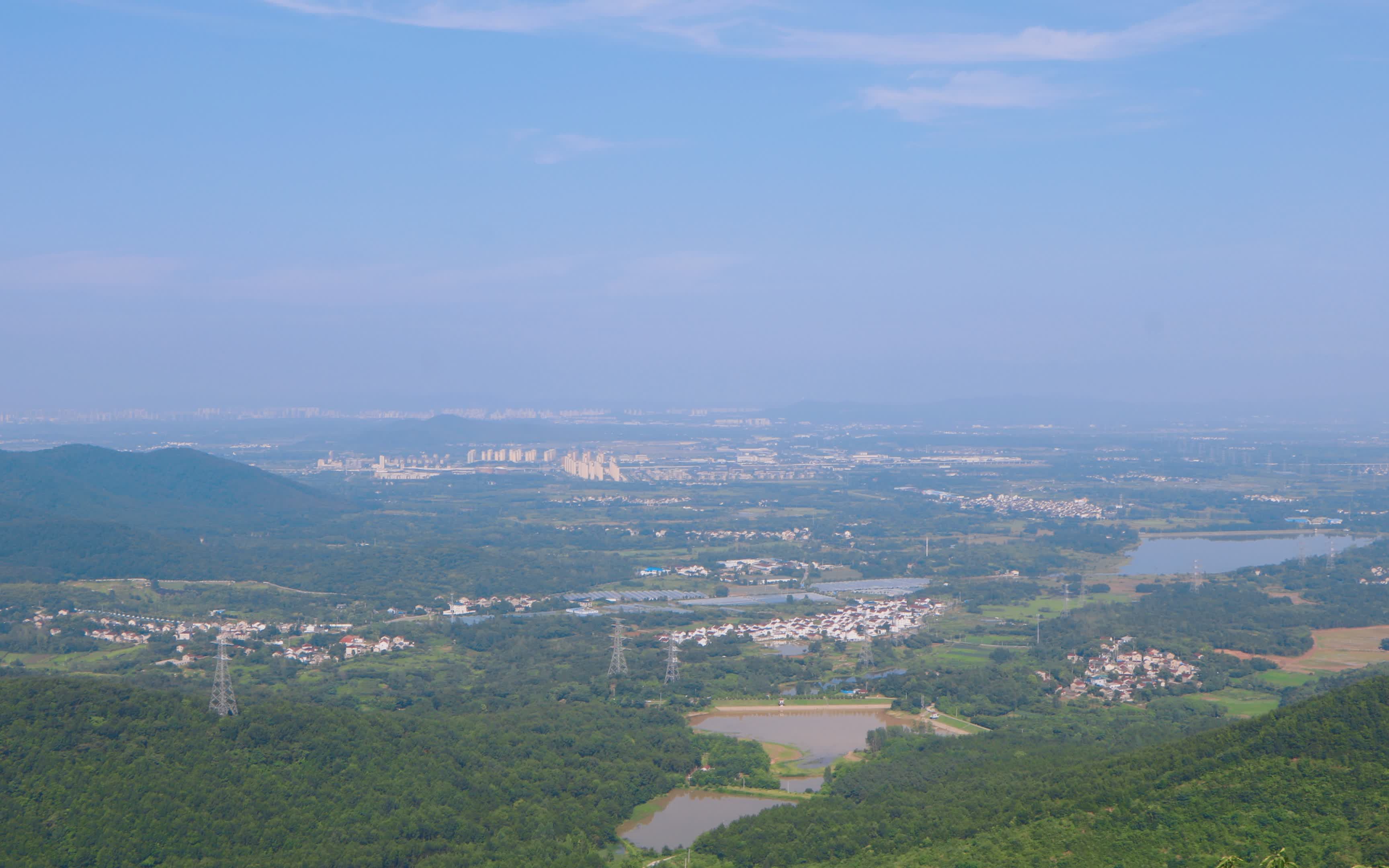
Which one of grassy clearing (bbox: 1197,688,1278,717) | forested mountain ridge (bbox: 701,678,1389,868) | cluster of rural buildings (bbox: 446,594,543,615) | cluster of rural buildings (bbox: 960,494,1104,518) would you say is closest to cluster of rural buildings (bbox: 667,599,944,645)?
cluster of rural buildings (bbox: 446,594,543,615)

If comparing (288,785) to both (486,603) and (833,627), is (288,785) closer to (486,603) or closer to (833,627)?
(833,627)

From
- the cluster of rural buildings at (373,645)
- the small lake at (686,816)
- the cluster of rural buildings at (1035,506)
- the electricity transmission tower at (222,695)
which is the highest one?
the electricity transmission tower at (222,695)

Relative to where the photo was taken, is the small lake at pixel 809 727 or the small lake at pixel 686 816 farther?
the small lake at pixel 809 727

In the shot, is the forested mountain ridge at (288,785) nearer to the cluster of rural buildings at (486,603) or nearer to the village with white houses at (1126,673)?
the village with white houses at (1126,673)

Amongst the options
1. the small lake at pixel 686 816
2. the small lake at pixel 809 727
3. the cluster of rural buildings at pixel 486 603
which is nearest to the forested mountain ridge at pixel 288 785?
the small lake at pixel 686 816

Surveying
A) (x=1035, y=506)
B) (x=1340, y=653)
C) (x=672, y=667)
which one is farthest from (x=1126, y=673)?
(x=1035, y=506)

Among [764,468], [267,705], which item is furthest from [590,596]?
[764,468]
